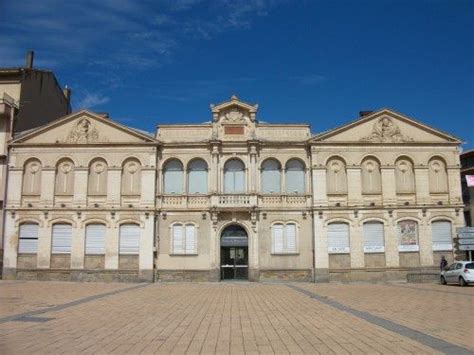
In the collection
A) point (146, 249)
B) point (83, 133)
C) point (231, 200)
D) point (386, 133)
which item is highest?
point (83, 133)

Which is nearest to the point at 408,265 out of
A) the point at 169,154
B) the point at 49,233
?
the point at 169,154

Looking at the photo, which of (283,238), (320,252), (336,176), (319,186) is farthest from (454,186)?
(283,238)

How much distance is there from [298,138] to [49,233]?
1900 cm

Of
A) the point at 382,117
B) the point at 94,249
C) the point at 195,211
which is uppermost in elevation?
the point at 382,117

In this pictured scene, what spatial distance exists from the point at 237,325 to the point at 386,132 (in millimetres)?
26613

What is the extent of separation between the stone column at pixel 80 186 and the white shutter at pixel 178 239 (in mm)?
6714

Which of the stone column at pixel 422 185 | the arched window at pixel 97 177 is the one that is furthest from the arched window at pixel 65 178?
the stone column at pixel 422 185

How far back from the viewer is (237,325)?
44.9ft

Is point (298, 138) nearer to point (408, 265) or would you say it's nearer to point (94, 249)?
point (408, 265)

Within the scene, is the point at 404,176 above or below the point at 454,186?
above

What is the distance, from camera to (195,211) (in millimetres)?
36219

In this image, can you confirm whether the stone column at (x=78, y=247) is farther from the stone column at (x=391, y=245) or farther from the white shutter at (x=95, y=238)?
the stone column at (x=391, y=245)

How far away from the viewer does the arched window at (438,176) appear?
36344 mm

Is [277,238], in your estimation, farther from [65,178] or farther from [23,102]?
[23,102]
